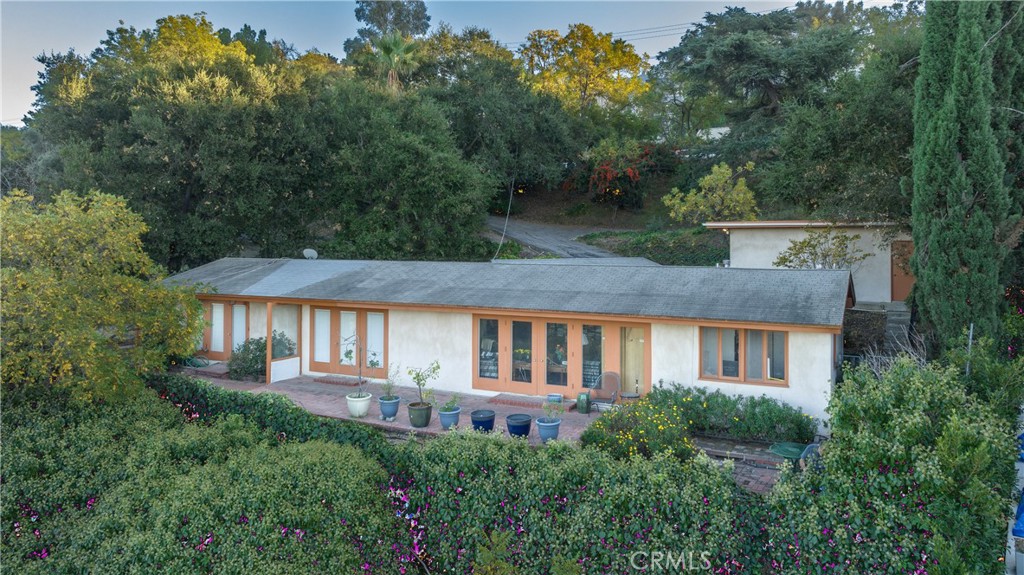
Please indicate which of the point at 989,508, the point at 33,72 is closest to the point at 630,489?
the point at 989,508

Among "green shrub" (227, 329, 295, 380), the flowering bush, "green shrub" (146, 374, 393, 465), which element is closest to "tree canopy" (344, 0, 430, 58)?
"green shrub" (227, 329, 295, 380)

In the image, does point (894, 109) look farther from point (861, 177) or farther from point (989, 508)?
point (989, 508)

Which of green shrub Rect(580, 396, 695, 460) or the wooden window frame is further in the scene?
the wooden window frame

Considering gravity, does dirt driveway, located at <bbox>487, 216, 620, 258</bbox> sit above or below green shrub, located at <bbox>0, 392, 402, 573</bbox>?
above

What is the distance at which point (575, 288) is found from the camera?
1357 cm

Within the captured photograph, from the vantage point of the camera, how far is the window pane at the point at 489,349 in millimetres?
13594

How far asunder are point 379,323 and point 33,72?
2401 cm

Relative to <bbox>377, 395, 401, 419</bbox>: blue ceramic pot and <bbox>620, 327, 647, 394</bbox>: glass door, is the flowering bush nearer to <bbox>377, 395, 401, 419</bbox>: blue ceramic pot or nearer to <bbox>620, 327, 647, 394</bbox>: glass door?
<bbox>620, 327, 647, 394</bbox>: glass door

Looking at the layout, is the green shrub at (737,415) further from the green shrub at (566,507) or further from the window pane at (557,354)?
the green shrub at (566,507)

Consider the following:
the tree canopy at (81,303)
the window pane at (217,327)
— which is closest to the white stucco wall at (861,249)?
the window pane at (217,327)

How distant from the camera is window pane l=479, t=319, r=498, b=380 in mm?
13594

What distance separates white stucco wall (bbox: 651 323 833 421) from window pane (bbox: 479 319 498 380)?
11.4 ft

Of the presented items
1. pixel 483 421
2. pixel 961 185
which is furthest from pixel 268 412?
pixel 961 185

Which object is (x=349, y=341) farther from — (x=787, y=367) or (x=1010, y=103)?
(x=1010, y=103)
